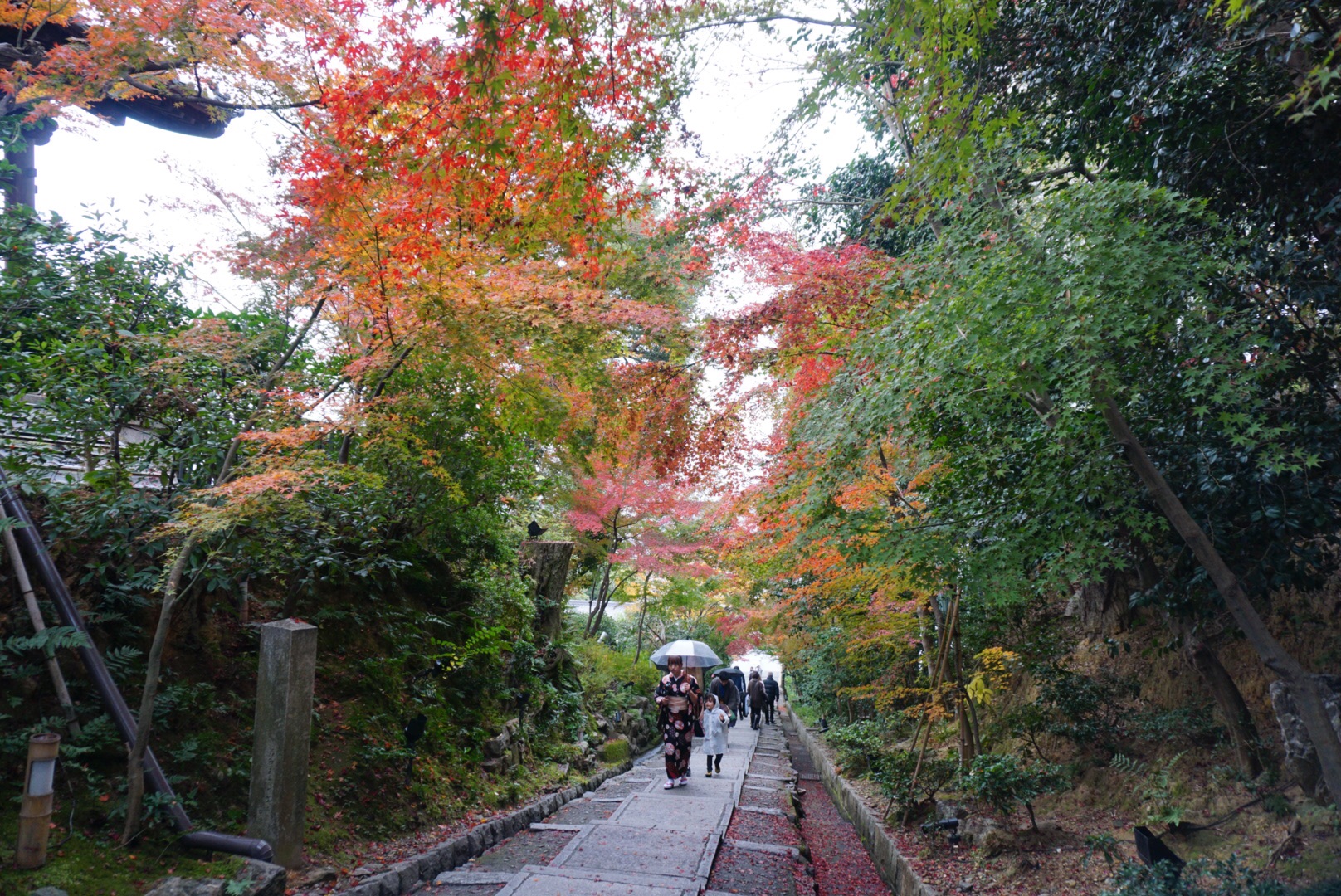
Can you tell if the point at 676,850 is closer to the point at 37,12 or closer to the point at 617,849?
the point at 617,849

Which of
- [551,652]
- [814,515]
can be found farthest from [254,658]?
[551,652]

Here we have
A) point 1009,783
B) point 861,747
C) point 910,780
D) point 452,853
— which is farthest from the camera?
point 861,747

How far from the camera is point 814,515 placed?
6.39 metres

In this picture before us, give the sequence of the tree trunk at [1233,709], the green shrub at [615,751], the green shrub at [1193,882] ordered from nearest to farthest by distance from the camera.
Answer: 1. the green shrub at [1193,882]
2. the tree trunk at [1233,709]
3. the green shrub at [615,751]

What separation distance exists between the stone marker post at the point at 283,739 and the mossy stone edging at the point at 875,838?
4.97 m

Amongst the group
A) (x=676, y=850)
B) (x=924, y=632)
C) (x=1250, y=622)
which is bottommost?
(x=676, y=850)

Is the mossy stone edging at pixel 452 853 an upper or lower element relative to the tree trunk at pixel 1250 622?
lower

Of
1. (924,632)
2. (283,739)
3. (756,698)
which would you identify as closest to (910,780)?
(924,632)

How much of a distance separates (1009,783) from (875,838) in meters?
2.70

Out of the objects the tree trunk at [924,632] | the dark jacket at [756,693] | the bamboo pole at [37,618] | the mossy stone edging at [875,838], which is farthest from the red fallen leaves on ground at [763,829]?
the dark jacket at [756,693]

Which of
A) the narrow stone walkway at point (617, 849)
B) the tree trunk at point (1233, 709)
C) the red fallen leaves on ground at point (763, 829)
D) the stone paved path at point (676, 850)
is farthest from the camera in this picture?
the red fallen leaves on ground at point (763, 829)

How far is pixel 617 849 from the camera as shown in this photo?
239 inches

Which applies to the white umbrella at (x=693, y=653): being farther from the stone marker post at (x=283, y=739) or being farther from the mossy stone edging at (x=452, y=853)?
the stone marker post at (x=283, y=739)

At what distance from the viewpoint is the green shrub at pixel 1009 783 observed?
20.8 ft
